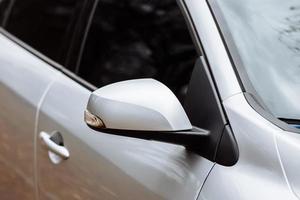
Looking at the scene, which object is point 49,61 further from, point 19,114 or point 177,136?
point 177,136

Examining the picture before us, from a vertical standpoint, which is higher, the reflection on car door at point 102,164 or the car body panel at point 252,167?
the car body panel at point 252,167

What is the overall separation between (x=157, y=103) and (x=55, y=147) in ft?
2.43

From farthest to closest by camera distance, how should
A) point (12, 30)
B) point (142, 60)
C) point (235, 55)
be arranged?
point (12, 30) < point (142, 60) < point (235, 55)

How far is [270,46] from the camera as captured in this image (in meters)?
2.36

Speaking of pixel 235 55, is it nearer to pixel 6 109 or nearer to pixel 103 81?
pixel 103 81

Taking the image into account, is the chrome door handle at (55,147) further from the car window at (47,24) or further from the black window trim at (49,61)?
the car window at (47,24)

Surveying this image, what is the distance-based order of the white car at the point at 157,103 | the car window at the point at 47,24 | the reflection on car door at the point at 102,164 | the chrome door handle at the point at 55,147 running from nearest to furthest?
the white car at the point at 157,103 < the reflection on car door at the point at 102,164 < the chrome door handle at the point at 55,147 < the car window at the point at 47,24

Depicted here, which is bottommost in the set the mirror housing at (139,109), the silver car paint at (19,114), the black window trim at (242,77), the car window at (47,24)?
the silver car paint at (19,114)

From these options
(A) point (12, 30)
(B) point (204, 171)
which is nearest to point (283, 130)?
(B) point (204, 171)

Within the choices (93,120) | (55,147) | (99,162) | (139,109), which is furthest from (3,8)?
(139,109)

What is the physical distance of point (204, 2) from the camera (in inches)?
93.7

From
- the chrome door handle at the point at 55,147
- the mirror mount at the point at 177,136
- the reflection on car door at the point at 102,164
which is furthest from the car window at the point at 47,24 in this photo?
the mirror mount at the point at 177,136

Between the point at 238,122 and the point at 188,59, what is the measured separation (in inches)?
15.2

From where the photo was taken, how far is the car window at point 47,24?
10.2 feet
